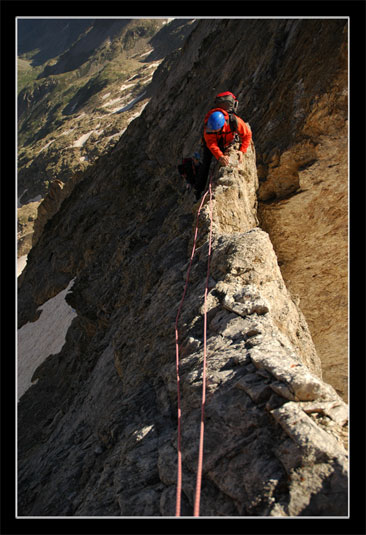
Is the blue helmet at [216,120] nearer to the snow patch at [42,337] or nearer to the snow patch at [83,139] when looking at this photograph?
the snow patch at [42,337]

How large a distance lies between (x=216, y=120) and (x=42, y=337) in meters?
19.7

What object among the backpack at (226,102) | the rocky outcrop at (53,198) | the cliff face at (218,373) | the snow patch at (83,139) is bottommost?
the cliff face at (218,373)

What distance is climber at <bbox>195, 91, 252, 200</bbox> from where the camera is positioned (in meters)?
8.25

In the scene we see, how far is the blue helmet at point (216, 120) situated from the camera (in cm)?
816

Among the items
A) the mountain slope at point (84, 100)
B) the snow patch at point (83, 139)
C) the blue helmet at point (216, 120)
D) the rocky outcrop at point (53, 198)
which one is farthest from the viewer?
the snow patch at point (83, 139)

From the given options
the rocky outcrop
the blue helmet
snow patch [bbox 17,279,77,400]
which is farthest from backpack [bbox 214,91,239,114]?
the rocky outcrop

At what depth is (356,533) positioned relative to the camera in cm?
310

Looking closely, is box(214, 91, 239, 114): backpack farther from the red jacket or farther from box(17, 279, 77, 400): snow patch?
box(17, 279, 77, 400): snow patch

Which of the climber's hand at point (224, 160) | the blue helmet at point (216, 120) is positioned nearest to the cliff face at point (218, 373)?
the climber's hand at point (224, 160)

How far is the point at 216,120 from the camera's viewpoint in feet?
26.8

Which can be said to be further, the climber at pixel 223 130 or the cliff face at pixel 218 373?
the climber at pixel 223 130

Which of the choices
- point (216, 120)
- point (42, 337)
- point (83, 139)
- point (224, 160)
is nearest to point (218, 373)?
point (224, 160)

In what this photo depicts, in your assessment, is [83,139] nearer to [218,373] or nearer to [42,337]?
[42,337]

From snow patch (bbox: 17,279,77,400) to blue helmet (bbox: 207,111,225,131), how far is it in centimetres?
1700
